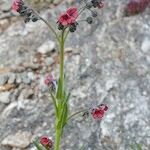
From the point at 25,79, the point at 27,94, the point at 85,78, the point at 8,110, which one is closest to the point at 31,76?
the point at 25,79

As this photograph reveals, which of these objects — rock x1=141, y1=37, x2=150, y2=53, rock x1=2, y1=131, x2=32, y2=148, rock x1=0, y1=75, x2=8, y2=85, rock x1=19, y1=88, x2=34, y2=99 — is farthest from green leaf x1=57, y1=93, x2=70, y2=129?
rock x1=141, y1=37, x2=150, y2=53

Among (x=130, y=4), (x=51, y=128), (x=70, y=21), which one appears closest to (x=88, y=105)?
(x=51, y=128)

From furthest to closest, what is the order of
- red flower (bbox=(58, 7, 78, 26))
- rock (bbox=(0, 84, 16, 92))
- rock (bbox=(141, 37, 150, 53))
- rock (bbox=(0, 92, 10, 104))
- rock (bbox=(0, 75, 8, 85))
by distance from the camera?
rock (bbox=(141, 37, 150, 53)), rock (bbox=(0, 75, 8, 85)), rock (bbox=(0, 84, 16, 92)), rock (bbox=(0, 92, 10, 104)), red flower (bbox=(58, 7, 78, 26))

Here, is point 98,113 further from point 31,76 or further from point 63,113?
point 31,76

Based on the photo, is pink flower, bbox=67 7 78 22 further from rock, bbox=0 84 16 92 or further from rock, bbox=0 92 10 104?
rock, bbox=0 84 16 92

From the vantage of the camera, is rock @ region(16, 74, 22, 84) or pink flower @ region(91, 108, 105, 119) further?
rock @ region(16, 74, 22, 84)

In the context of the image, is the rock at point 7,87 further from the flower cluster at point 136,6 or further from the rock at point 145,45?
the flower cluster at point 136,6

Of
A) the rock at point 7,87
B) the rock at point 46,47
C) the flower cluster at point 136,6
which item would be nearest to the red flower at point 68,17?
the rock at point 7,87
